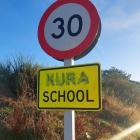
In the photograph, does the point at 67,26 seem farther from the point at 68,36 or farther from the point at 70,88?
the point at 70,88

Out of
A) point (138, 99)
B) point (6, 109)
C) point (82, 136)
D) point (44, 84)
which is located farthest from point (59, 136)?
point (138, 99)

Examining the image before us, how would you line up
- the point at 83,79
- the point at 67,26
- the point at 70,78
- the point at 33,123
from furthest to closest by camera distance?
the point at 33,123
the point at 67,26
the point at 70,78
the point at 83,79

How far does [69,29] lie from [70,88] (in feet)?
2.12

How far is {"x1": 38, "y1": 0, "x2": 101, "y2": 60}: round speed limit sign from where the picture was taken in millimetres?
4035

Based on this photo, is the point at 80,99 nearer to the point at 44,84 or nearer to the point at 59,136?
the point at 44,84

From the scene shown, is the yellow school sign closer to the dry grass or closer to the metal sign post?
the metal sign post

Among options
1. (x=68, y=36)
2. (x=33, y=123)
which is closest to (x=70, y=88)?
(x=68, y=36)

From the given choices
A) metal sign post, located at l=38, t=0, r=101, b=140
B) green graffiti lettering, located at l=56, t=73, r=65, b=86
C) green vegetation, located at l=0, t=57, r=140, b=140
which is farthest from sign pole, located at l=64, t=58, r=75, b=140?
green vegetation, located at l=0, t=57, r=140, b=140

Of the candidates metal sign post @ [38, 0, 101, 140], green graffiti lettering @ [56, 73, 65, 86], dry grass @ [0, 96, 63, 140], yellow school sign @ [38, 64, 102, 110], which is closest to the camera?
yellow school sign @ [38, 64, 102, 110]

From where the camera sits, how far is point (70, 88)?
4.06 metres

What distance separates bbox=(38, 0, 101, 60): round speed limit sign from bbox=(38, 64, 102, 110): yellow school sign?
0.20m

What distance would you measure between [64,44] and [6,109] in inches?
207

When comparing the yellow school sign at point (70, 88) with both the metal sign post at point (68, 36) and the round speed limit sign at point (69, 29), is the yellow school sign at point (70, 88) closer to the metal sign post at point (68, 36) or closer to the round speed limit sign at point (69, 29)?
the metal sign post at point (68, 36)

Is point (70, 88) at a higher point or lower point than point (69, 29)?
lower
